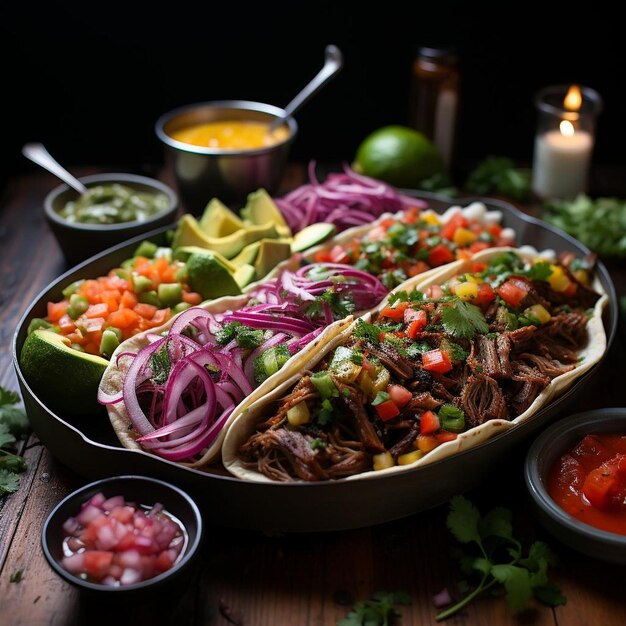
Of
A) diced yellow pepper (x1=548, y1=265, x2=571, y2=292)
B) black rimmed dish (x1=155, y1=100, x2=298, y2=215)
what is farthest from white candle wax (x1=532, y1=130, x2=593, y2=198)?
diced yellow pepper (x1=548, y1=265, x2=571, y2=292)

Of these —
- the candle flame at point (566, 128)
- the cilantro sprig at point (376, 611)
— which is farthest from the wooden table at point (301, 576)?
the candle flame at point (566, 128)

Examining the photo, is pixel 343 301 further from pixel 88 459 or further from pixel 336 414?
pixel 88 459

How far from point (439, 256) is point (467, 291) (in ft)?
2.36

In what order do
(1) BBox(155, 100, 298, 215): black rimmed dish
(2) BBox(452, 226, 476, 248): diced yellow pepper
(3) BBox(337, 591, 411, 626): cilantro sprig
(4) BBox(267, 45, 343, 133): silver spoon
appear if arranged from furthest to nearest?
(4) BBox(267, 45, 343, 133): silver spoon → (1) BBox(155, 100, 298, 215): black rimmed dish → (2) BBox(452, 226, 476, 248): diced yellow pepper → (3) BBox(337, 591, 411, 626): cilantro sprig

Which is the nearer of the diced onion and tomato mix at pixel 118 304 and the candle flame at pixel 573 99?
the diced onion and tomato mix at pixel 118 304

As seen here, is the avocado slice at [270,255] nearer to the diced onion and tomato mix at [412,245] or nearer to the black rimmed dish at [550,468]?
the diced onion and tomato mix at [412,245]

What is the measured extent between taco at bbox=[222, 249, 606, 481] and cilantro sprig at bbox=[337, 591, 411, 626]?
492mm

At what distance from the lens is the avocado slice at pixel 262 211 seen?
5.45 m

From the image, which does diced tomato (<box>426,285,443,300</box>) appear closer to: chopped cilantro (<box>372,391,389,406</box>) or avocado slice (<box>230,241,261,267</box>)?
chopped cilantro (<box>372,391,389,406</box>)

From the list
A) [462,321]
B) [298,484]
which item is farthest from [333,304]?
[298,484]

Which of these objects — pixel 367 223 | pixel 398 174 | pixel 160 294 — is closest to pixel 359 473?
pixel 160 294

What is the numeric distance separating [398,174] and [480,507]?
3212mm

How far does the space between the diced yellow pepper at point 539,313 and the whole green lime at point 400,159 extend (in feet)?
7.56

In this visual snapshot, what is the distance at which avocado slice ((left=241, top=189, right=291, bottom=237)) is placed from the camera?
5.45 m
